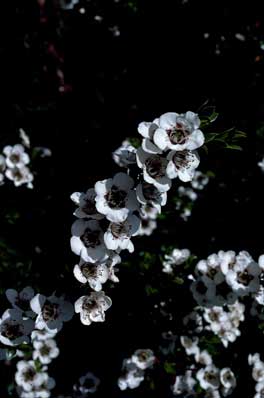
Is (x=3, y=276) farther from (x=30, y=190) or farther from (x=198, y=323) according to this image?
(x=198, y=323)

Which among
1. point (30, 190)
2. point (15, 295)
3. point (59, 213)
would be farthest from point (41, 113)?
point (15, 295)

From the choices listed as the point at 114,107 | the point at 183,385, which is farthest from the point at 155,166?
the point at 114,107

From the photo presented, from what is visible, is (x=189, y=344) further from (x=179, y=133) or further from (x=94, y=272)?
(x=179, y=133)

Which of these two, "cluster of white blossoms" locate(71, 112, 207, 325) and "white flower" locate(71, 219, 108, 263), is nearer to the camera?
"cluster of white blossoms" locate(71, 112, 207, 325)

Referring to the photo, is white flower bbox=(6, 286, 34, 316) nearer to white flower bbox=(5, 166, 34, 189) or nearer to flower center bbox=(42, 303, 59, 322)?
flower center bbox=(42, 303, 59, 322)

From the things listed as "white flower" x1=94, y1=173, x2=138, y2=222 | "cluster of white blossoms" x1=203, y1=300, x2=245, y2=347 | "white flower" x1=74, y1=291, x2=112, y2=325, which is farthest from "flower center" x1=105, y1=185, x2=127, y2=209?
"cluster of white blossoms" x1=203, y1=300, x2=245, y2=347
